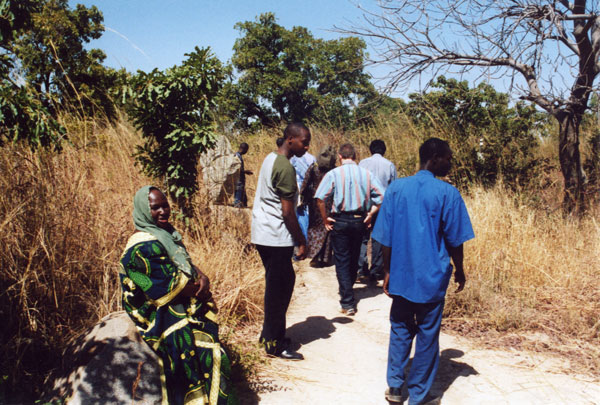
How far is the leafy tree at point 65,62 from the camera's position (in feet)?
17.9

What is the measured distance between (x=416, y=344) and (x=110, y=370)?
2079 millimetres

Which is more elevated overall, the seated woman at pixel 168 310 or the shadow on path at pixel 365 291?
the seated woman at pixel 168 310

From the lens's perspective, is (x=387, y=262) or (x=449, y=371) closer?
(x=387, y=262)

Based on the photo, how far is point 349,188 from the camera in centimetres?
534

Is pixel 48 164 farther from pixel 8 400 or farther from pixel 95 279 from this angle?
pixel 8 400

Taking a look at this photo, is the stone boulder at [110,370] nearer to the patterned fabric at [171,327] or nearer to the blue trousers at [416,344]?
Answer: the patterned fabric at [171,327]

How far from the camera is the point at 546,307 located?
4.99m

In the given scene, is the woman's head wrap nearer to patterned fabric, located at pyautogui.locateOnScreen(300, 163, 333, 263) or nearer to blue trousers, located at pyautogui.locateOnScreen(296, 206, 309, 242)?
patterned fabric, located at pyautogui.locateOnScreen(300, 163, 333, 263)

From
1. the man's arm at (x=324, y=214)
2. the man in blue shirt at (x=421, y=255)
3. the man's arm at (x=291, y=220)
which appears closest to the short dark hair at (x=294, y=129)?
the man's arm at (x=291, y=220)

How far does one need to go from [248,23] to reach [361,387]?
1060 inches

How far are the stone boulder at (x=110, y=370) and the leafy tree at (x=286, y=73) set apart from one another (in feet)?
74.7

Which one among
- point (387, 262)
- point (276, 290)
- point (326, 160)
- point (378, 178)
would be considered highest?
point (326, 160)

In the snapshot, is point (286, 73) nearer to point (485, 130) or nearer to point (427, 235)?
point (485, 130)

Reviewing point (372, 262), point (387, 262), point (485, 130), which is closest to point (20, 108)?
point (387, 262)
